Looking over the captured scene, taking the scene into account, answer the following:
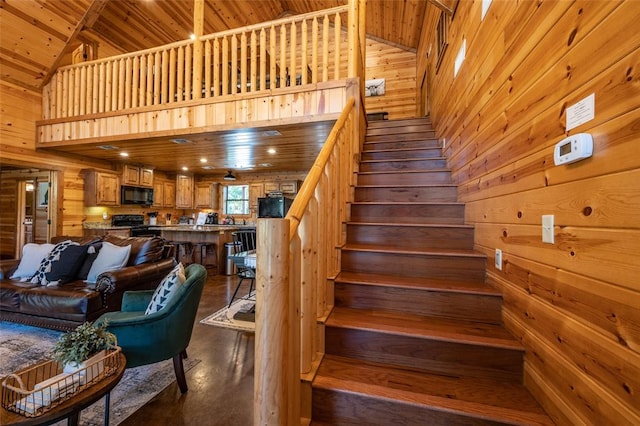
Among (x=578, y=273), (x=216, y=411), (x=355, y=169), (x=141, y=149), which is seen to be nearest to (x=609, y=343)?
(x=578, y=273)

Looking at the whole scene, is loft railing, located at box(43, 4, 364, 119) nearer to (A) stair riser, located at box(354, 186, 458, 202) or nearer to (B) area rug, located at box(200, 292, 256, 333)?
(A) stair riser, located at box(354, 186, 458, 202)

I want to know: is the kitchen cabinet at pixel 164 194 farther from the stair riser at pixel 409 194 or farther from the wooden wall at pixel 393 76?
the stair riser at pixel 409 194

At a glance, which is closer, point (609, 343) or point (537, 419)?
point (609, 343)

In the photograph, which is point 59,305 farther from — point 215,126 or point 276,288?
point 276,288

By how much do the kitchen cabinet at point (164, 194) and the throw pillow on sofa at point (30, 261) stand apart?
4.09 metres

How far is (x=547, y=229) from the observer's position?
1.22 meters

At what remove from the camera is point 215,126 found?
12.1 ft

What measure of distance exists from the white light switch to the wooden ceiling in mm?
2914

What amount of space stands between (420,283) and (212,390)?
1.63 meters

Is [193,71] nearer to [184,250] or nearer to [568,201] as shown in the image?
[184,250]

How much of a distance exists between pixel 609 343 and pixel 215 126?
3985 mm

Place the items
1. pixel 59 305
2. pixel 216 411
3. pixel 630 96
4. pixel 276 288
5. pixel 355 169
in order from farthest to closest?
pixel 355 169, pixel 59 305, pixel 216 411, pixel 276 288, pixel 630 96

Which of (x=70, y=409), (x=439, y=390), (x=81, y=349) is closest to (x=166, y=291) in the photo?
(x=81, y=349)

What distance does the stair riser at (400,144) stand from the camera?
357 centimetres
